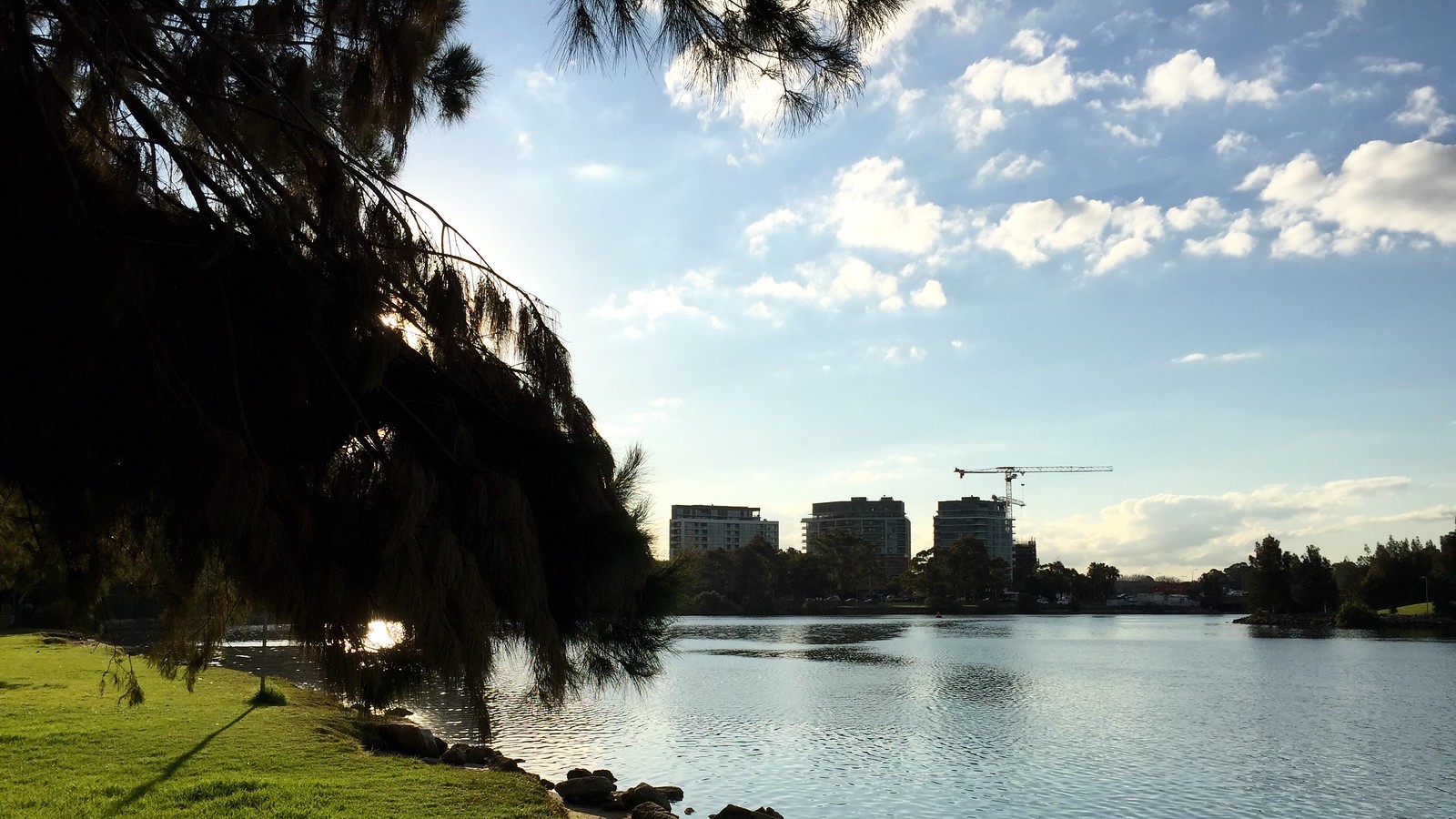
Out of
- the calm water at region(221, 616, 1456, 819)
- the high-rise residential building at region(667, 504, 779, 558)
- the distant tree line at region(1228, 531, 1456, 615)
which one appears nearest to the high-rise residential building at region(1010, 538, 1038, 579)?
the high-rise residential building at region(667, 504, 779, 558)

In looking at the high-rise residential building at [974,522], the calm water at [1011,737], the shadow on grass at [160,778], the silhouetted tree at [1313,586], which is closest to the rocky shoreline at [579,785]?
the calm water at [1011,737]

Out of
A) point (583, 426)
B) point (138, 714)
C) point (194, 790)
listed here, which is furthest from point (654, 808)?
point (583, 426)

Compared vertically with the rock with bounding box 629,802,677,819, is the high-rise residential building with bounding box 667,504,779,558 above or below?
above

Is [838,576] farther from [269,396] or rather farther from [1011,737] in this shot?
[269,396]

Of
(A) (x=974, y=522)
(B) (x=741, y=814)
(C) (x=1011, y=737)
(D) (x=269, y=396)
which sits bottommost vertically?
(C) (x=1011, y=737)

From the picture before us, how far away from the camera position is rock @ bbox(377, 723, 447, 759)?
12392 mm

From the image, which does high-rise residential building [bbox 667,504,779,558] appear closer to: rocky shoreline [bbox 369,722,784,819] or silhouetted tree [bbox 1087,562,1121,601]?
silhouetted tree [bbox 1087,562,1121,601]

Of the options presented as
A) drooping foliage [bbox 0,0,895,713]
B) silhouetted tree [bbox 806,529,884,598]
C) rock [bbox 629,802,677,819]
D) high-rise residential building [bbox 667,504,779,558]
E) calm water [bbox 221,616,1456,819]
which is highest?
high-rise residential building [bbox 667,504,779,558]

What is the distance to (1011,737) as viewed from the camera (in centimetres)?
1867

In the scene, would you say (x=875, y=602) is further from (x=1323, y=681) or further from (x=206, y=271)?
(x=206, y=271)

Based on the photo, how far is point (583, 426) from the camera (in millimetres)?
3508

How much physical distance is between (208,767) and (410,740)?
11.9ft

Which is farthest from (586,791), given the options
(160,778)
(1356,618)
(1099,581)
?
(1099,581)

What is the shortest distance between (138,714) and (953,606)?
96503 mm
